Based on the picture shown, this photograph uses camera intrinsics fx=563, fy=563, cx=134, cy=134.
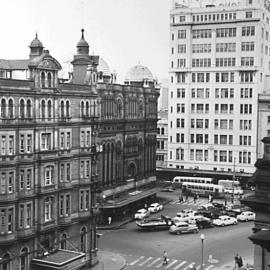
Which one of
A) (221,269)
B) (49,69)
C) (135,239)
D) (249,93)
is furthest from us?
(249,93)

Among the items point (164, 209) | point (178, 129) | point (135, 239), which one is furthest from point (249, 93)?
point (135, 239)

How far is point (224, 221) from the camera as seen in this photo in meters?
89.1

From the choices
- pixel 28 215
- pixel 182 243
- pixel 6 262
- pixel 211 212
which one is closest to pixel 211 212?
pixel 211 212

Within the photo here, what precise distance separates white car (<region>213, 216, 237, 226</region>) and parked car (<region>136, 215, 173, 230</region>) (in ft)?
24.6

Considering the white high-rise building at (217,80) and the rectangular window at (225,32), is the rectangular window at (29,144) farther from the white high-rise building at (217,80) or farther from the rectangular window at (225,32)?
the rectangular window at (225,32)

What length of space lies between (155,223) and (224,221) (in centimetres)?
1179

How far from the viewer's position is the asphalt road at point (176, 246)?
68375 mm

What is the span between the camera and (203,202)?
109375 millimetres

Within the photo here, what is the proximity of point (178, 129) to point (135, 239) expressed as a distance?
5312cm

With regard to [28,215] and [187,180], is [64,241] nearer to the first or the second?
[28,215]

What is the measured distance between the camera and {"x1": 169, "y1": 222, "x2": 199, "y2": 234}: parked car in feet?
272

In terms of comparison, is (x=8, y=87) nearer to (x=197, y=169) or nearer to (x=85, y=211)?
(x=85, y=211)

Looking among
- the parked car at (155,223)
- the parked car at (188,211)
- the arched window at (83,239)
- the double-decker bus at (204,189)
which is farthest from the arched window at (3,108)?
the double-decker bus at (204,189)

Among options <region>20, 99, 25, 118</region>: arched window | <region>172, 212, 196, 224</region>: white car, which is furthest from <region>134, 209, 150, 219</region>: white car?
<region>20, 99, 25, 118</region>: arched window
